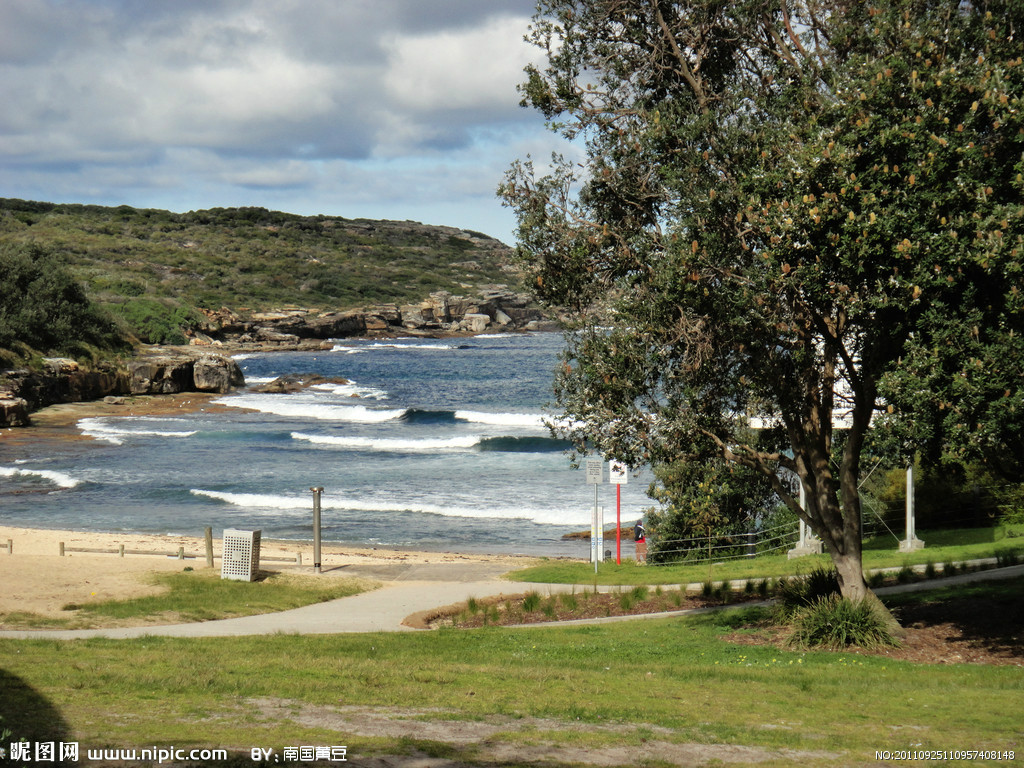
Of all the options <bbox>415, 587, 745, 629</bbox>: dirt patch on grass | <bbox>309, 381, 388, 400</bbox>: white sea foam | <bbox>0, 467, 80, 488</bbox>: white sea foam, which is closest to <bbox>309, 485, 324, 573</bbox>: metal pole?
<bbox>415, 587, 745, 629</bbox>: dirt patch on grass

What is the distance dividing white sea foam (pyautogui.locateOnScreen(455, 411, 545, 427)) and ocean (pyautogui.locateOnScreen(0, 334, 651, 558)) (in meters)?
0.16

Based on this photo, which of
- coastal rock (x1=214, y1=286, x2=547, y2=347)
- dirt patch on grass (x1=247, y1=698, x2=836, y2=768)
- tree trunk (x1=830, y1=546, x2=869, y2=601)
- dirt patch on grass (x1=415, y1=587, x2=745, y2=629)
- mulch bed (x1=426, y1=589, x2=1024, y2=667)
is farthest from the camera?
coastal rock (x1=214, y1=286, x2=547, y2=347)

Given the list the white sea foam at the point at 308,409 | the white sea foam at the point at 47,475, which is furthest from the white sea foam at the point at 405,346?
the white sea foam at the point at 47,475

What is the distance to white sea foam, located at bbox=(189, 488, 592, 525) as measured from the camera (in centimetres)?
3198

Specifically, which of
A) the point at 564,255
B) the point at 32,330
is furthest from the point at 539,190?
the point at 32,330

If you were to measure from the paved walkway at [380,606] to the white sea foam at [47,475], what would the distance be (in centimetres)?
1988

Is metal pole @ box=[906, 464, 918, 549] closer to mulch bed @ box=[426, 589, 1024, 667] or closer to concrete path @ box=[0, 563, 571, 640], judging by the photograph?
mulch bed @ box=[426, 589, 1024, 667]

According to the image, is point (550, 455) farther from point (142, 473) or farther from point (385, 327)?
point (385, 327)

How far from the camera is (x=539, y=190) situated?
12.1 metres

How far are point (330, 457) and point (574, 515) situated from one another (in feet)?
54.6

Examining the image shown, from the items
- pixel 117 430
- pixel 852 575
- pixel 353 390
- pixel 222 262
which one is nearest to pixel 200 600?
pixel 852 575

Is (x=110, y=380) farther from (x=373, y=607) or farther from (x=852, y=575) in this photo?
(x=852, y=575)

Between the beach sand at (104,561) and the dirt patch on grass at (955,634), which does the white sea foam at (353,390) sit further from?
the dirt patch on grass at (955,634)

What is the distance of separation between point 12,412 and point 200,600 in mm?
39448
